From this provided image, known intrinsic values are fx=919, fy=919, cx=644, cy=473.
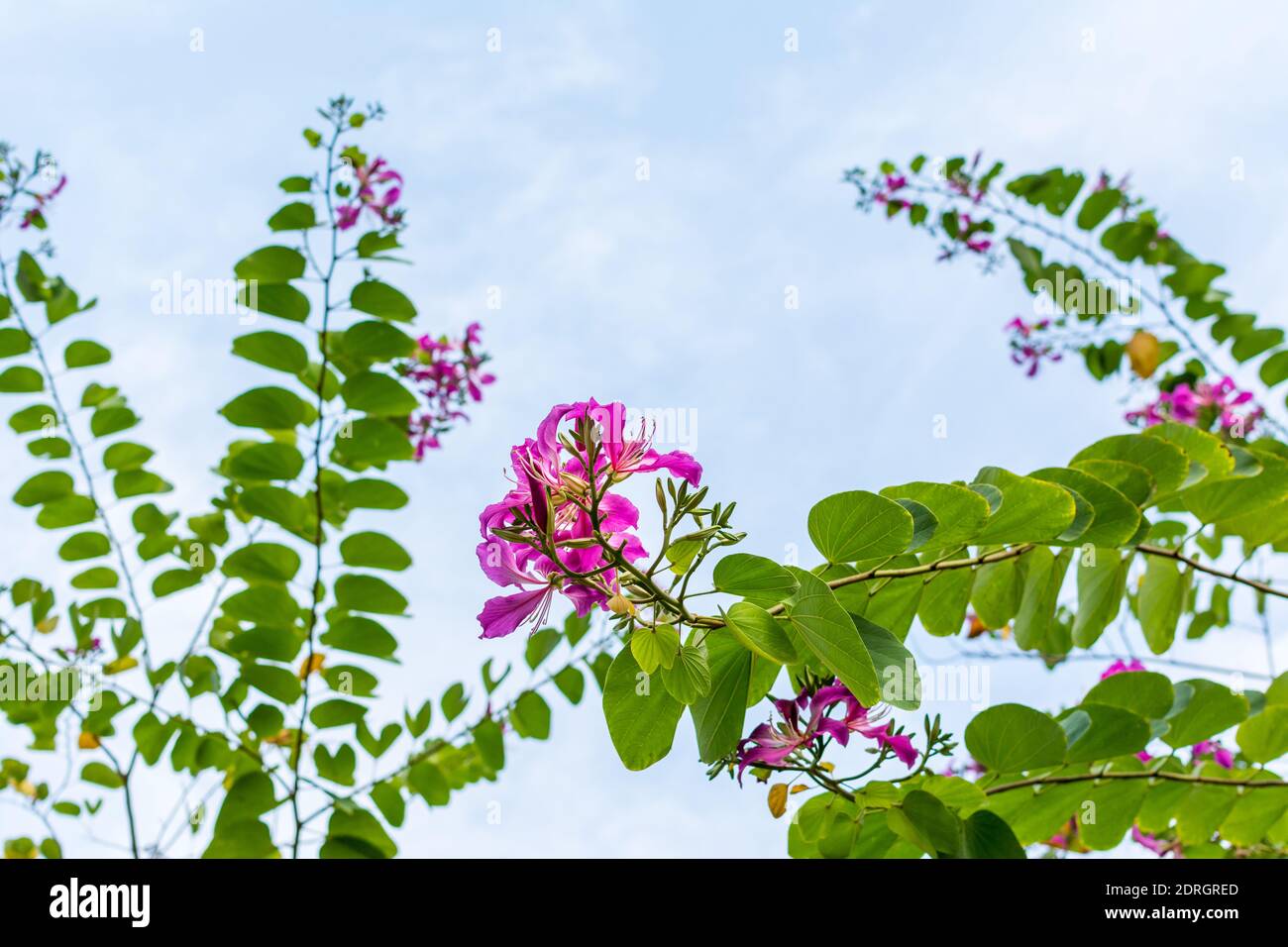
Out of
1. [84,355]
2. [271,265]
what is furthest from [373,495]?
[84,355]

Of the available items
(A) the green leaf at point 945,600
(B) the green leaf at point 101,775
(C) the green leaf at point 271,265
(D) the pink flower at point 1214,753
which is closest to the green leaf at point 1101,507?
(A) the green leaf at point 945,600

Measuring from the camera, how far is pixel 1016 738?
1162 mm

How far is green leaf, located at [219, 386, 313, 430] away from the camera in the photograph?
2154 mm

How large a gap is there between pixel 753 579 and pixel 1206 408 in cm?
350

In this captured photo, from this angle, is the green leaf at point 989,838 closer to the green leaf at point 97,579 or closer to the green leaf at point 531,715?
the green leaf at point 531,715

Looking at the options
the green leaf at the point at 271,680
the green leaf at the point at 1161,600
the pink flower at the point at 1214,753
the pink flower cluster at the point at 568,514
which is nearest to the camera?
the pink flower cluster at the point at 568,514

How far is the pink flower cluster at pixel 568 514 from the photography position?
0.79 m

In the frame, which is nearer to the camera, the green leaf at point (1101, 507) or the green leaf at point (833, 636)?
the green leaf at point (833, 636)

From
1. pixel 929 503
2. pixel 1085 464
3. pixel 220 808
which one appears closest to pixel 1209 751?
pixel 1085 464

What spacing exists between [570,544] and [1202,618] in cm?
304

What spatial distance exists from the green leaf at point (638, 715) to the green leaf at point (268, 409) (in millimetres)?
1525
